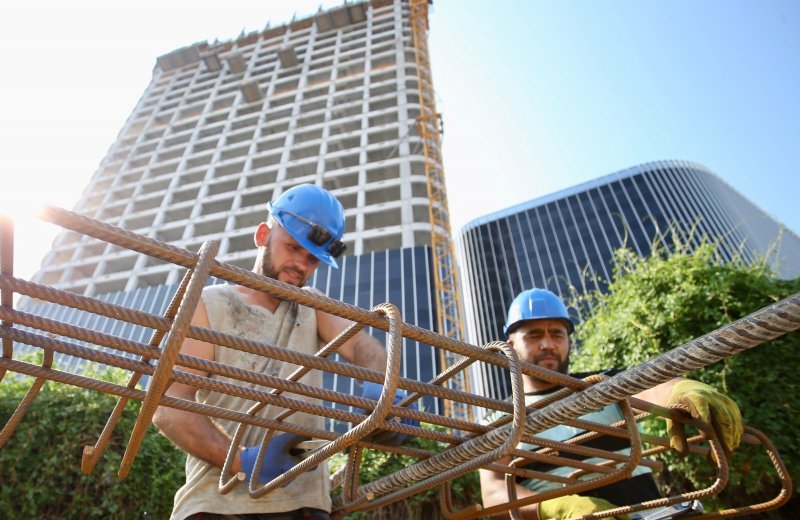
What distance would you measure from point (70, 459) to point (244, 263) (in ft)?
96.5

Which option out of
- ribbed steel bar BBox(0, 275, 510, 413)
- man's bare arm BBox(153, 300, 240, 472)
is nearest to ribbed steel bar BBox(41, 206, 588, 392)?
ribbed steel bar BBox(0, 275, 510, 413)

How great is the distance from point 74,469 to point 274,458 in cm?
315

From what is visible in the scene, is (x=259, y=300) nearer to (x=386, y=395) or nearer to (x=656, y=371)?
(x=386, y=395)

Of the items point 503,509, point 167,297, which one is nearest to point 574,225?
point 167,297

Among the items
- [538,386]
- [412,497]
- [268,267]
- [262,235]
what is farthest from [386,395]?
[412,497]

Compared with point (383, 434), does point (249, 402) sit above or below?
above

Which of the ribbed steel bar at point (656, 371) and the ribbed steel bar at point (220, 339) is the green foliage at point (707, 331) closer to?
the ribbed steel bar at point (656, 371)

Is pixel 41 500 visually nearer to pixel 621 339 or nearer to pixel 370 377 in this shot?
pixel 370 377

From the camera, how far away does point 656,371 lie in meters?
0.92

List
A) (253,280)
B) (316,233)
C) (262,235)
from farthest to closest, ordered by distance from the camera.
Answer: (262,235)
(316,233)
(253,280)

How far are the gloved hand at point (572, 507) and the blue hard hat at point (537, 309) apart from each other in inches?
58.1

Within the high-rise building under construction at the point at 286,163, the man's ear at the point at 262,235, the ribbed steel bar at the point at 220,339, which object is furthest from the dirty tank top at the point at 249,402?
the high-rise building under construction at the point at 286,163

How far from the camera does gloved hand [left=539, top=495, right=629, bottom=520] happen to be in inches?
66.6

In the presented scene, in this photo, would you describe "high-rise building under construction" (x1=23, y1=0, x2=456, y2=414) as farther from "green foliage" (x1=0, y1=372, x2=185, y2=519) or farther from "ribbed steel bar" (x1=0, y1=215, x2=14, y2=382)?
"ribbed steel bar" (x1=0, y1=215, x2=14, y2=382)
